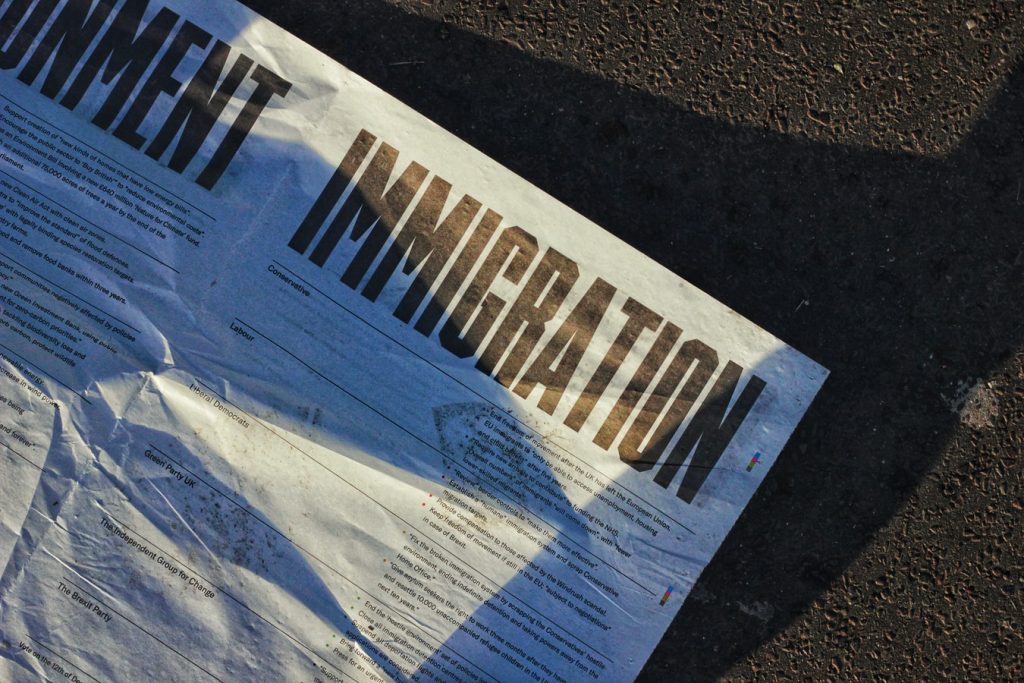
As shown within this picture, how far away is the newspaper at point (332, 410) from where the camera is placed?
1.13 metres

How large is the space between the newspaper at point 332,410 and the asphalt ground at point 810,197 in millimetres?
64

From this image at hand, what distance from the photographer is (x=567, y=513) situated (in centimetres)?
113

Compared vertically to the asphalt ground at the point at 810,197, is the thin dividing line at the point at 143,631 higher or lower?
lower

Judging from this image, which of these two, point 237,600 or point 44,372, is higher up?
point 44,372

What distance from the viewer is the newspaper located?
3.71 ft

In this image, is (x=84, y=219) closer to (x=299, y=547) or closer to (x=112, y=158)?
(x=112, y=158)

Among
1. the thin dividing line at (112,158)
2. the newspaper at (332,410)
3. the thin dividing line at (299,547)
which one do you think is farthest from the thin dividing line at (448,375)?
the thin dividing line at (299,547)

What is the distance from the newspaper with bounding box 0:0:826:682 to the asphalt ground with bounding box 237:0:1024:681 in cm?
6

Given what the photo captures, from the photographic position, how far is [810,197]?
1148mm

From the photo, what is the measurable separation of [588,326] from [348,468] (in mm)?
359

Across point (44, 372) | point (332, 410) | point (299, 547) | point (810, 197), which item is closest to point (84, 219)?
point (44, 372)

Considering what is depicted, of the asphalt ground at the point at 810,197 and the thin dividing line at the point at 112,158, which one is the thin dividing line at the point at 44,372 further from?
the asphalt ground at the point at 810,197

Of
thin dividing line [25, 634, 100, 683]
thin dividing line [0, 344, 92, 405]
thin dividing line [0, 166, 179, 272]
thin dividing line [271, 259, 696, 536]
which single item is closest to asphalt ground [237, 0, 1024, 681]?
thin dividing line [271, 259, 696, 536]

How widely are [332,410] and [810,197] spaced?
0.68m
